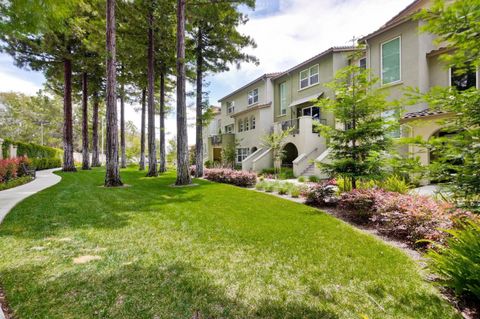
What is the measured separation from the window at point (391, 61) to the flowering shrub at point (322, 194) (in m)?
9.71

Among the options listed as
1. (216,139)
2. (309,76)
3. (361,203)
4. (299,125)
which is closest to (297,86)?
(309,76)

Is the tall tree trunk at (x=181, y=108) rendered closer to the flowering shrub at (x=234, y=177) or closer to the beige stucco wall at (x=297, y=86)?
the flowering shrub at (x=234, y=177)

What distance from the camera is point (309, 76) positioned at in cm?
2000

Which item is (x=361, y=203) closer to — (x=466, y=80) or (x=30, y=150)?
(x=466, y=80)

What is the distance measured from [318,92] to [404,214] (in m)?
15.8

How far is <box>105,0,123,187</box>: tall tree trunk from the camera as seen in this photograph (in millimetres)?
11352

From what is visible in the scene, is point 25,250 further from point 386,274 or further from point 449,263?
point 449,263

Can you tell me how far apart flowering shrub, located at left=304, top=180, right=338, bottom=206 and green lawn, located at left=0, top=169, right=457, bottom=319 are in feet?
6.54

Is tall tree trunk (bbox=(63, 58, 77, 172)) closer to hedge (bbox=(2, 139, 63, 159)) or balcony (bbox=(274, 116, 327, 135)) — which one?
hedge (bbox=(2, 139, 63, 159))

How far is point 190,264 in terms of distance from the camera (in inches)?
146

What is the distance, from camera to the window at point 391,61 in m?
13.6

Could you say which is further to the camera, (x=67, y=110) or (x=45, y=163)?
(x=45, y=163)

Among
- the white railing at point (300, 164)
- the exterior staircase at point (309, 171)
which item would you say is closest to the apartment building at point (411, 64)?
the exterior staircase at point (309, 171)

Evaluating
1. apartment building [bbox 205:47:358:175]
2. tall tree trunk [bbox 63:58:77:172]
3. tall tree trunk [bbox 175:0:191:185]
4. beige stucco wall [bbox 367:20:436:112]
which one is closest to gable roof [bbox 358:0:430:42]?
beige stucco wall [bbox 367:20:436:112]
